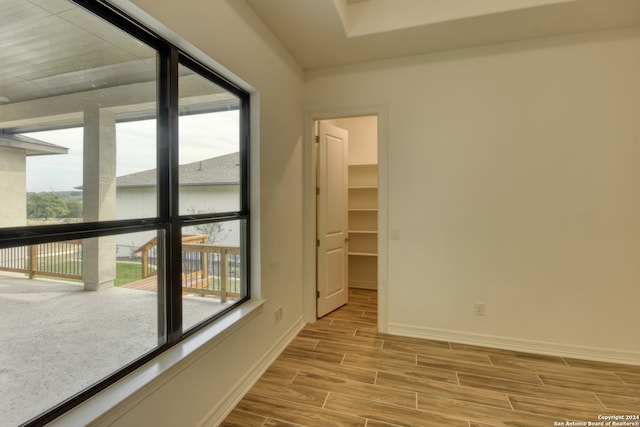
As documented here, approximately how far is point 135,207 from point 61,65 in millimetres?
653

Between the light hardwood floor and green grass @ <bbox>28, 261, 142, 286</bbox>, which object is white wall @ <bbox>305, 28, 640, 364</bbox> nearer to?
the light hardwood floor

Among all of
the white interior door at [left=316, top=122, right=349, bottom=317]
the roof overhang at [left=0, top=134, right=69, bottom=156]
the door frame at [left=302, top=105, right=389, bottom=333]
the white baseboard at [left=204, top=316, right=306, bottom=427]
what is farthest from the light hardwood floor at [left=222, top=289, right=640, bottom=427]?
the roof overhang at [left=0, top=134, right=69, bottom=156]

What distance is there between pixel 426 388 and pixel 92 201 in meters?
2.42

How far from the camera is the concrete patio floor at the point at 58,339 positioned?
1.04 m

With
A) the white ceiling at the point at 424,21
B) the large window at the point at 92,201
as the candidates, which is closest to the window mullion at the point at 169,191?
the large window at the point at 92,201

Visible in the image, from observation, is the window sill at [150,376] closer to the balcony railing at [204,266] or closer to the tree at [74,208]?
the balcony railing at [204,266]

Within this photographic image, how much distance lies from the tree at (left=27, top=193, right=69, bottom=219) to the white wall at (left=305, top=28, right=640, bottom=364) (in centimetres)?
263

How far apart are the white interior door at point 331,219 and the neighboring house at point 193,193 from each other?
4.19ft

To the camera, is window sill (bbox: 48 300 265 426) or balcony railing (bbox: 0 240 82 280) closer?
balcony railing (bbox: 0 240 82 280)

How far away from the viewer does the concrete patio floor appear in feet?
3.40

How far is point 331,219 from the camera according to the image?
3555mm

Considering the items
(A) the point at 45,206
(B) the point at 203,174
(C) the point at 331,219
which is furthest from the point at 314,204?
(A) the point at 45,206

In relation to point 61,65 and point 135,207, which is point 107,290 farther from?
point 61,65

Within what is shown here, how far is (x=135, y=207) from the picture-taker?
1488 millimetres
